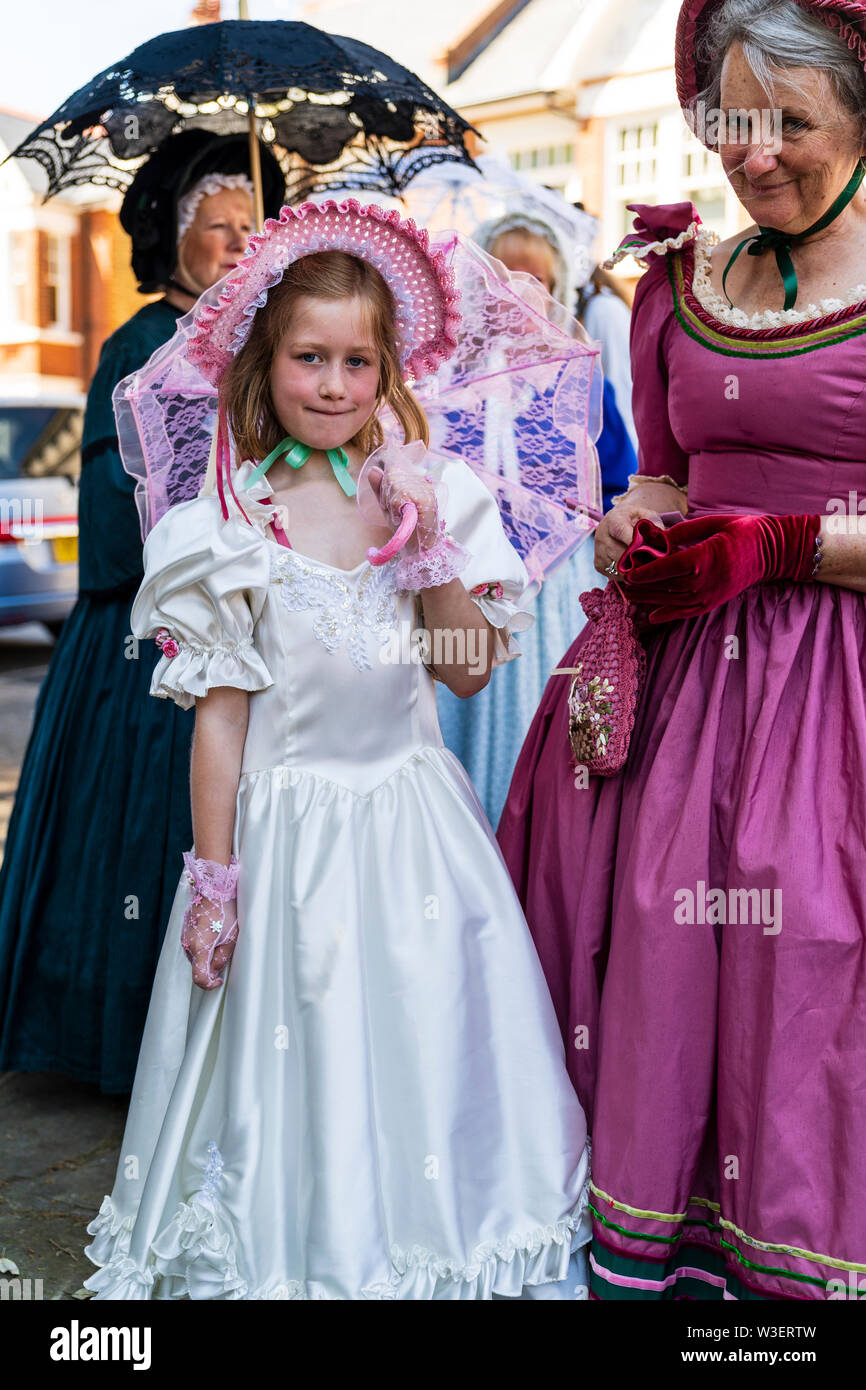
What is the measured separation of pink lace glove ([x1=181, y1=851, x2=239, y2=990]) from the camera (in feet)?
6.32

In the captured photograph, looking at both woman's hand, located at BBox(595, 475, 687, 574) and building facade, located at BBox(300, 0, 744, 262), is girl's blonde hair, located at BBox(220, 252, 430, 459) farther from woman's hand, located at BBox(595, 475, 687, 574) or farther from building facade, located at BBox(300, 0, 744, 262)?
building facade, located at BBox(300, 0, 744, 262)

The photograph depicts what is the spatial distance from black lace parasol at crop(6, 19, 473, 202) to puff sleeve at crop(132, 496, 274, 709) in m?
1.20

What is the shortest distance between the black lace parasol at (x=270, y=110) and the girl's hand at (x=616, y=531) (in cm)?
123

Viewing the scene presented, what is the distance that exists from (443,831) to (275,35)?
186cm

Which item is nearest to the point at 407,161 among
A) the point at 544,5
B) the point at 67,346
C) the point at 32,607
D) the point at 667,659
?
the point at 667,659

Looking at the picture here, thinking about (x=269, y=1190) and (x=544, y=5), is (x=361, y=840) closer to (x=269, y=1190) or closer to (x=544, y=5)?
(x=269, y=1190)

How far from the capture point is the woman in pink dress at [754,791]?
5.78 feet

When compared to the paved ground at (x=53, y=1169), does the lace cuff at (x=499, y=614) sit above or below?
above

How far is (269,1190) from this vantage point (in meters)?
1.90

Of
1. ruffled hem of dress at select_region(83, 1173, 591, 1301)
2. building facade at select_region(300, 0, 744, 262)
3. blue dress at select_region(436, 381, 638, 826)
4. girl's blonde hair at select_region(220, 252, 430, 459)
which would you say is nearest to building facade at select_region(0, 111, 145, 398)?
building facade at select_region(300, 0, 744, 262)

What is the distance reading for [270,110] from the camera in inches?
122

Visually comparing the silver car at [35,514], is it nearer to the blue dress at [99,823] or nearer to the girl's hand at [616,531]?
the blue dress at [99,823]

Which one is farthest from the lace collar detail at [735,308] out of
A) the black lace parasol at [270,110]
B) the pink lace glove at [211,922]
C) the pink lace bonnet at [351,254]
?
the pink lace glove at [211,922]

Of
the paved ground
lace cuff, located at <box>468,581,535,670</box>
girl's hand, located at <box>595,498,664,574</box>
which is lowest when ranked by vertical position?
the paved ground
